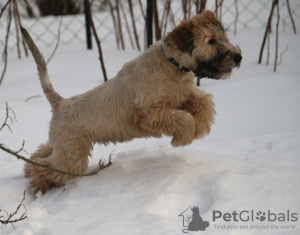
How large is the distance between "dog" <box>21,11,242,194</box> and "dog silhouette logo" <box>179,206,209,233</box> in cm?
69

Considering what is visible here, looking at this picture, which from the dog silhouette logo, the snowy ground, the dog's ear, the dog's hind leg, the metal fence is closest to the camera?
the dog silhouette logo

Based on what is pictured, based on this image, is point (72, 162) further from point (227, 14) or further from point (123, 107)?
point (227, 14)

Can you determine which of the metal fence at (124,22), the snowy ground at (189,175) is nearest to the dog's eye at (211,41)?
the snowy ground at (189,175)

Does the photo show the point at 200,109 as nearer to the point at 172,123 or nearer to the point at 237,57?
the point at 172,123

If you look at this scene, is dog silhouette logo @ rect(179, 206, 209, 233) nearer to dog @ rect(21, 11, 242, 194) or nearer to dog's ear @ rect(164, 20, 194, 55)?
dog @ rect(21, 11, 242, 194)

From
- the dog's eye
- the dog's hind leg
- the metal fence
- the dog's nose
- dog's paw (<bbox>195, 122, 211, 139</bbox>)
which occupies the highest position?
the dog's eye

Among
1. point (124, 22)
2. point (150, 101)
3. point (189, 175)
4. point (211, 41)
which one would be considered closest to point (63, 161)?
point (150, 101)

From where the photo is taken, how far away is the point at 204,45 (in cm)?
296

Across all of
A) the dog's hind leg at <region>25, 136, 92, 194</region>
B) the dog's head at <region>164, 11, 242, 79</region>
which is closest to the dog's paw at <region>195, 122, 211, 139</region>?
the dog's head at <region>164, 11, 242, 79</region>

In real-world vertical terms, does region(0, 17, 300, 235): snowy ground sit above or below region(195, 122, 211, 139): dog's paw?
below

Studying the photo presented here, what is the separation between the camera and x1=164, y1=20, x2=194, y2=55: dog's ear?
2.92 metres

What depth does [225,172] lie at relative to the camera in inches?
115

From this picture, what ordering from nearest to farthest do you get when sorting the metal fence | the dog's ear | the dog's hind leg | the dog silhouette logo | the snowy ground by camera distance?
the dog silhouette logo, the snowy ground, the dog's ear, the dog's hind leg, the metal fence

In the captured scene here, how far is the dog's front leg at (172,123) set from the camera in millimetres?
2986
